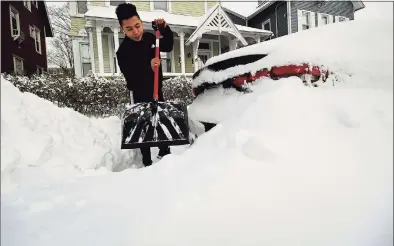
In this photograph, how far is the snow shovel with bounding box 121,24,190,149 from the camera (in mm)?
Result: 1268

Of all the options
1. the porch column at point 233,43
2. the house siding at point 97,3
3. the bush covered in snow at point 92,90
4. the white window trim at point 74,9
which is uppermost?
the house siding at point 97,3

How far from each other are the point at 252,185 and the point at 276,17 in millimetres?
454

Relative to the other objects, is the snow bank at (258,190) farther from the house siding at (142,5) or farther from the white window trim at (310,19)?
the house siding at (142,5)

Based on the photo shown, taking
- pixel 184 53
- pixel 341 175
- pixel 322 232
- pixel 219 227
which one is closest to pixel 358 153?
pixel 341 175

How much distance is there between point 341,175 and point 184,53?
594 millimetres

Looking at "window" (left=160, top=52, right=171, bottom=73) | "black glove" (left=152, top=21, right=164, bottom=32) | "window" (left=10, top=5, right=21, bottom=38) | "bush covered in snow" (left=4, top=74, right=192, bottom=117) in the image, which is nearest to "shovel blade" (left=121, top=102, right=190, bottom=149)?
"bush covered in snow" (left=4, top=74, right=192, bottom=117)

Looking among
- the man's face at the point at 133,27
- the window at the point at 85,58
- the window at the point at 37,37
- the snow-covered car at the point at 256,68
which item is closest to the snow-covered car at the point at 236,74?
the snow-covered car at the point at 256,68

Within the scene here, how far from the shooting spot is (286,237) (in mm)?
587

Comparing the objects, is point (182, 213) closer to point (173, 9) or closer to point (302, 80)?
point (302, 80)

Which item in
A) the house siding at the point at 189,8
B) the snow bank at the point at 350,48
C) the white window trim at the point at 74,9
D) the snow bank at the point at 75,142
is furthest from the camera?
the snow bank at the point at 75,142

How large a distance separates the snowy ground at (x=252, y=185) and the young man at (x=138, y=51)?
30 cm

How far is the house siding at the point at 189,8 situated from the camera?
0.86 meters

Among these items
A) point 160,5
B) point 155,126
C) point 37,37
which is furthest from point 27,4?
point 155,126

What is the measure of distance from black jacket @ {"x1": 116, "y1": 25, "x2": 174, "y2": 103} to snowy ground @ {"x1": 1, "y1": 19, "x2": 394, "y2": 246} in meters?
0.29
